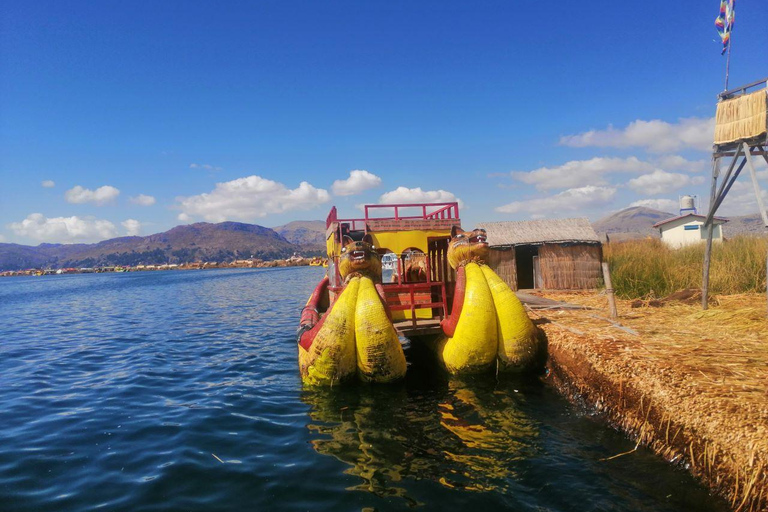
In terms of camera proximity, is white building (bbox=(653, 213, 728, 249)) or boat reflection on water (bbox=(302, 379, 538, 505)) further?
white building (bbox=(653, 213, 728, 249))

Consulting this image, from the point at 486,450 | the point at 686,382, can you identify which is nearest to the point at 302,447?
the point at 486,450

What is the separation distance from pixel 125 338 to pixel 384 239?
1383 centimetres

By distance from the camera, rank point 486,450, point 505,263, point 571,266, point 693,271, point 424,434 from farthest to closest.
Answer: point 505,263 → point 571,266 → point 693,271 → point 424,434 → point 486,450

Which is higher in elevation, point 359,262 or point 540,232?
point 540,232

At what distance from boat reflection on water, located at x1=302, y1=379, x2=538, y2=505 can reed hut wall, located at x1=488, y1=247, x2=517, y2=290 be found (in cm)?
1309

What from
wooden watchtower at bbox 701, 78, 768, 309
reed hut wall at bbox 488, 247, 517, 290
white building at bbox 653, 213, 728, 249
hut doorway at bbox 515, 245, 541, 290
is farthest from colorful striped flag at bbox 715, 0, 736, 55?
white building at bbox 653, 213, 728, 249

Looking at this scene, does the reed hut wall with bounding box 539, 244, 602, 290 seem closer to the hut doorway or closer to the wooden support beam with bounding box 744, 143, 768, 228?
the hut doorway

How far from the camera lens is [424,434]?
7.26m

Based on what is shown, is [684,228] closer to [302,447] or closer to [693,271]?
[693,271]

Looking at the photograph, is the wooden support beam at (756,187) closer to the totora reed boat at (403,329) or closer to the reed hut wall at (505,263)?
the totora reed boat at (403,329)

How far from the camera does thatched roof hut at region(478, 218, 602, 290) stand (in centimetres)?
2138

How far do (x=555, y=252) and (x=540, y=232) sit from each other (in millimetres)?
1373

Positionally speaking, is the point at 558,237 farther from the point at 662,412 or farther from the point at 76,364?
the point at 76,364

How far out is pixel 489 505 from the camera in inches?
203
